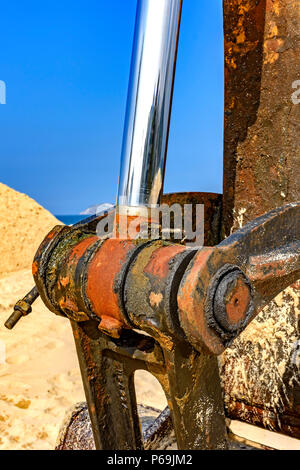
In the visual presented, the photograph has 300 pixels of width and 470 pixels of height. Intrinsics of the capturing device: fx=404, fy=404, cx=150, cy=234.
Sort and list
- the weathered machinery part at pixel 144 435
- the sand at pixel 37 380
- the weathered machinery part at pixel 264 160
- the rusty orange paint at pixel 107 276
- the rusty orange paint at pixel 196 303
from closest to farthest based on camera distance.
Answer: the rusty orange paint at pixel 196 303, the rusty orange paint at pixel 107 276, the weathered machinery part at pixel 264 160, the weathered machinery part at pixel 144 435, the sand at pixel 37 380

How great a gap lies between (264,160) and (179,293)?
36.2 inches

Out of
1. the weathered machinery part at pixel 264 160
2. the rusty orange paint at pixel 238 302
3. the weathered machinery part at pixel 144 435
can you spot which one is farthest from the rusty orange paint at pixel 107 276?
the weathered machinery part at pixel 144 435

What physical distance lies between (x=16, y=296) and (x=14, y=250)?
348 centimetres

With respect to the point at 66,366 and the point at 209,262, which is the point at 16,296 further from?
the point at 209,262

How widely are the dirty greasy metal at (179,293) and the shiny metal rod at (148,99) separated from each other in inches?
5.5

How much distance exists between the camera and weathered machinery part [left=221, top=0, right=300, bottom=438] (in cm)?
145

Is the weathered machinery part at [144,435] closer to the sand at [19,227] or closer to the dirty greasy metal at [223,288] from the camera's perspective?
the dirty greasy metal at [223,288]

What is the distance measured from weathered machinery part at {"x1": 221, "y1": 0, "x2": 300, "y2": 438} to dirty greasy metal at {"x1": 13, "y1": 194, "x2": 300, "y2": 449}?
0.55 meters

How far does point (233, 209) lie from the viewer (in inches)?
63.3

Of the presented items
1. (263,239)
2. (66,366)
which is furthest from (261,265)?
(66,366)

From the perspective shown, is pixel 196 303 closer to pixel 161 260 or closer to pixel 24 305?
pixel 161 260

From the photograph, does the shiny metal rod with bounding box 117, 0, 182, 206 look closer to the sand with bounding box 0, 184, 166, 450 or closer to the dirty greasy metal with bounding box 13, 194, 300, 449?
the dirty greasy metal with bounding box 13, 194, 300, 449

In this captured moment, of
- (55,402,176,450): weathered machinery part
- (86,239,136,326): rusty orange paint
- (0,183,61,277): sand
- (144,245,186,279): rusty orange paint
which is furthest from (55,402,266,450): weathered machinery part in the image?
(0,183,61,277): sand

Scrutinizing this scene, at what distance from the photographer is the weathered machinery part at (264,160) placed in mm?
1448
